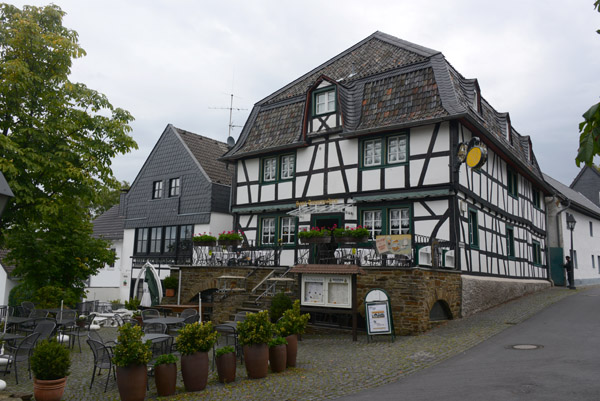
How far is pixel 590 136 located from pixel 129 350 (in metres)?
6.77

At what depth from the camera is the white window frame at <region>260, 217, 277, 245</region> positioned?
2030cm

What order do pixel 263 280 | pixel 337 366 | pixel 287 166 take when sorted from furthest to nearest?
pixel 287 166 → pixel 263 280 → pixel 337 366

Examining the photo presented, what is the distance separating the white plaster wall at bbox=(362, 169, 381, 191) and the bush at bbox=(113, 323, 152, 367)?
36.5 ft

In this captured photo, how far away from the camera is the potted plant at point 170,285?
19.7 m

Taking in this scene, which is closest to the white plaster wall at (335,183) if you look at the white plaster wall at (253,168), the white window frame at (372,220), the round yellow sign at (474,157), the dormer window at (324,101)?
the white window frame at (372,220)

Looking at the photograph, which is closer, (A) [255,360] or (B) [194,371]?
(B) [194,371]

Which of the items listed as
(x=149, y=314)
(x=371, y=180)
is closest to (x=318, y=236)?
(x=371, y=180)

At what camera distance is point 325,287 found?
1350cm

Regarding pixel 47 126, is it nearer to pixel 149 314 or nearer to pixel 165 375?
pixel 149 314

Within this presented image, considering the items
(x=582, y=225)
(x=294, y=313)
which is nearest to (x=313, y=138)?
(x=294, y=313)

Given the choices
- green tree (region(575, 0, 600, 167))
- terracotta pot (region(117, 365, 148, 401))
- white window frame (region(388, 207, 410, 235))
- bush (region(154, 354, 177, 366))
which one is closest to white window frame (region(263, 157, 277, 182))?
white window frame (region(388, 207, 410, 235))

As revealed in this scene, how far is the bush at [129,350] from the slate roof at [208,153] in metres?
17.6

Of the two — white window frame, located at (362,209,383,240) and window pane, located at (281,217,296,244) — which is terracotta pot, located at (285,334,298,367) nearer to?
white window frame, located at (362,209,383,240)

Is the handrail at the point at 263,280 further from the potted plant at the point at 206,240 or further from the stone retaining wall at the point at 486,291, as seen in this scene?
the stone retaining wall at the point at 486,291
